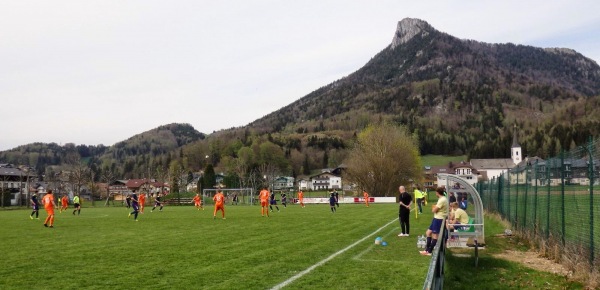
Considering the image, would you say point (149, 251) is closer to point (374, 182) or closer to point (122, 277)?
point (122, 277)

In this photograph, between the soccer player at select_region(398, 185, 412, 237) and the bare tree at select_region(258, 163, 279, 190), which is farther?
the bare tree at select_region(258, 163, 279, 190)

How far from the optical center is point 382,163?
67.6 m

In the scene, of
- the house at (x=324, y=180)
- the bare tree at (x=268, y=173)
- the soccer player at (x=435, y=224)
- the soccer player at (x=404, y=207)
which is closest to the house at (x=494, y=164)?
the house at (x=324, y=180)

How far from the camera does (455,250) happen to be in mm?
14586

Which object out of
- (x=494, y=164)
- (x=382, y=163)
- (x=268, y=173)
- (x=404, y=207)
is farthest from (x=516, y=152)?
(x=404, y=207)

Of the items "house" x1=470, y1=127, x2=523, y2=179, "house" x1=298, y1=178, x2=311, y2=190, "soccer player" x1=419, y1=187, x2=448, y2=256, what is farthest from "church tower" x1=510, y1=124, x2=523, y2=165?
"soccer player" x1=419, y1=187, x2=448, y2=256

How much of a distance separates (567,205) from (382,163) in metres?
56.4

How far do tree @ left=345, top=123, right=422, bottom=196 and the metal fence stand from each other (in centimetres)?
5071

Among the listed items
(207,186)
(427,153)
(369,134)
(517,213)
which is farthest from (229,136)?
(517,213)

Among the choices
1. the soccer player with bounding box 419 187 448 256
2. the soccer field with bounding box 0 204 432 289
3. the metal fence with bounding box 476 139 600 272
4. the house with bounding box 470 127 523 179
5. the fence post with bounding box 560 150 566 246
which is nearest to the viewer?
the soccer field with bounding box 0 204 432 289

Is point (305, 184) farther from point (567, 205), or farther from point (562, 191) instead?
point (562, 191)

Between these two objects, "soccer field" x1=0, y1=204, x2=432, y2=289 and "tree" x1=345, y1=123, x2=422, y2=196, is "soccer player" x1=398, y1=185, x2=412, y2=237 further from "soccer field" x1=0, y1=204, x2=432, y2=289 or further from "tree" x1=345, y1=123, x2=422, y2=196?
"tree" x1=345, y1=123, x2=422, y2=196

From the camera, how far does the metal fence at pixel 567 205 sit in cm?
945

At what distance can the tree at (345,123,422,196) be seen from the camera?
6800cm
